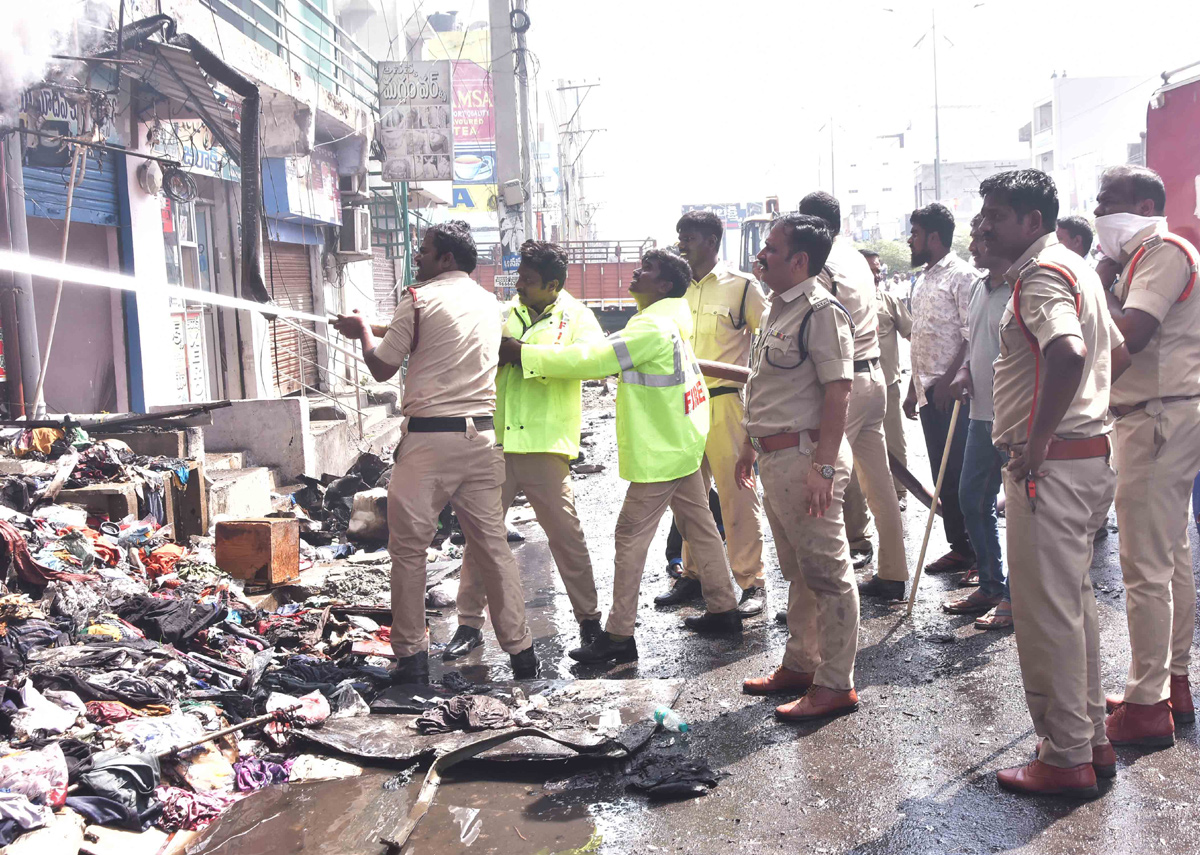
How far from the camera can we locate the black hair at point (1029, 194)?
11.6 feet

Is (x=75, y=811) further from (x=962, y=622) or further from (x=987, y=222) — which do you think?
(x=962, y=622)

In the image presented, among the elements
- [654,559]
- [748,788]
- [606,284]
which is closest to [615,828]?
[748,788]

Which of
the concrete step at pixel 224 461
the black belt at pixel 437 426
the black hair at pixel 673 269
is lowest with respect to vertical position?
the concrete step at pixel 224 461

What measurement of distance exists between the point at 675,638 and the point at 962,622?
1.53 metres

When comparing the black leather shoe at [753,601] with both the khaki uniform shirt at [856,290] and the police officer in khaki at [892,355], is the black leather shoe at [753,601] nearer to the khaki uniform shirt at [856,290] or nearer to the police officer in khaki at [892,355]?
the khaki uniform shirt at [856,290]

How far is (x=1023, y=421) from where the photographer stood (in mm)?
3424

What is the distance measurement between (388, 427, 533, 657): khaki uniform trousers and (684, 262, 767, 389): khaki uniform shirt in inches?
64.4

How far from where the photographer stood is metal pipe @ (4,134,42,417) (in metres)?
7.80

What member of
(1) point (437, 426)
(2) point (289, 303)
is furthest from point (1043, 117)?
(1) point (437, 426)

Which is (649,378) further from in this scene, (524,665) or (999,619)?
(999,619)

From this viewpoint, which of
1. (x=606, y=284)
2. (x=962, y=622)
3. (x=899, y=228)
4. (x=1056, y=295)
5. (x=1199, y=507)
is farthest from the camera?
(x=899, y=228)

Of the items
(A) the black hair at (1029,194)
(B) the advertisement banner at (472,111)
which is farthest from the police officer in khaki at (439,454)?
(B) the advertisement banner at (472,111)

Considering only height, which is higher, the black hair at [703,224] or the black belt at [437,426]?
the black hair at [703,224]

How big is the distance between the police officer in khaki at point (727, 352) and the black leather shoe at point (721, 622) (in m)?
0.25
